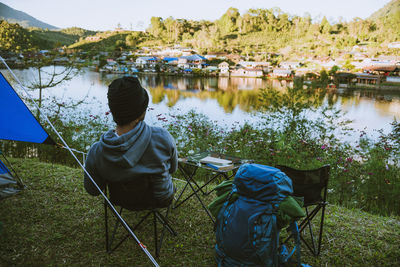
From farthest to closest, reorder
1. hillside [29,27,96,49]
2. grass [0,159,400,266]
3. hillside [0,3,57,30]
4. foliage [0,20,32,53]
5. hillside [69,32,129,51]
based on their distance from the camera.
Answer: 1. hillside [69,32,129,51]
2. hillside [29,27,96,49]
3. foliage [0,20,32,53]
4. hillside [0,3,57,30]
5. grass [0,159,400,266]

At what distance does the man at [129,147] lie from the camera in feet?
4.04

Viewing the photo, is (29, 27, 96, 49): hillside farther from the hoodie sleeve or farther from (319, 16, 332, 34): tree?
(319, 16, 332, 34): tree

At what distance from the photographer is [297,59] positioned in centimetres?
4209

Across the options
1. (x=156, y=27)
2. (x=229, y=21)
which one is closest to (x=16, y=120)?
(x=156, y=27)

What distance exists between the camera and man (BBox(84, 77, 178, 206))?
4.04ft

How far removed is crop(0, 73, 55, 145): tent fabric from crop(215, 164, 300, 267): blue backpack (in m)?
1.68

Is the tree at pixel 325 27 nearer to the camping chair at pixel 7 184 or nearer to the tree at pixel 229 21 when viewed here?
the tree at pixel 229 21

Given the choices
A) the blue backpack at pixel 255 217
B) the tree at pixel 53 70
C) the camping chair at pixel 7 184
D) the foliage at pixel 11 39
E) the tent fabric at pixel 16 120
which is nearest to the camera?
the blue backpack at pixel 255 217

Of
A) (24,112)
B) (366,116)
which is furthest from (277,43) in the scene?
(24,112)

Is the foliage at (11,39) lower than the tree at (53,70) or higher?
higher

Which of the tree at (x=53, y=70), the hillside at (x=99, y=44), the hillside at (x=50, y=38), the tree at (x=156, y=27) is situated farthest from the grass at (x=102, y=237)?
the tree at (x=156, y=27)

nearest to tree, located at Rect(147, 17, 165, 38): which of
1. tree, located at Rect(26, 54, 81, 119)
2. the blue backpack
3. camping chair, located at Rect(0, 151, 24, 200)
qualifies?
tree, located at Rect(26, 54, 81, 119)

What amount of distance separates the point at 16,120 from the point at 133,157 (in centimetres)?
143

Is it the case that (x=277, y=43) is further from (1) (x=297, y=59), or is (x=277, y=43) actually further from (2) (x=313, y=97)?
(2) (x=313, y=97)
